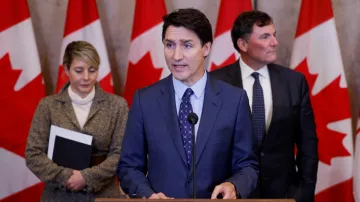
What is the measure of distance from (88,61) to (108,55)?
1362mm

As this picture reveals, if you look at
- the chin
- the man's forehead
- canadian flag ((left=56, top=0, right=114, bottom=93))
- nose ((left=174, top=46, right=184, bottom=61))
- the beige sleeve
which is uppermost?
canadian flag ((left=56, top=0, right=114, bottom=93))

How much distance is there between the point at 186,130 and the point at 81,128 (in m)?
1.21

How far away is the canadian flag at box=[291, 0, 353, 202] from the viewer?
13.3ft

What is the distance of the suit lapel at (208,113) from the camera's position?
2.06 metres

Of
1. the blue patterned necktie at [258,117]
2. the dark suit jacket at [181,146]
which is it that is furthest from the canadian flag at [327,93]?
the dark suit jacket at [181,146]

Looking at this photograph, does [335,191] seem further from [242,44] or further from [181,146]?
[181,146]

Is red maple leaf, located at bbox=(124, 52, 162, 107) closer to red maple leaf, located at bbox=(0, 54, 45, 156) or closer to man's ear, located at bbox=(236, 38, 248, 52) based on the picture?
red maple leaf, located at bbox=(0, 54, 45, 156)

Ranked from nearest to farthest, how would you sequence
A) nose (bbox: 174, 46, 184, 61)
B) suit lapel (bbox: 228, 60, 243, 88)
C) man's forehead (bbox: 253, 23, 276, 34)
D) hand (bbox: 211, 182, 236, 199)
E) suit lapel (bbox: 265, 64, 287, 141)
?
hand (bbox: 211, 182, 236, 199) < nose (bbox: 174, 46, 184, 61) < suit lapel (bbox: 265, 64, 287, 141) < suit lapel (bbox: 228, 60, 243, 88) < man's forehead (bbox: 253, 23, 276, 34)

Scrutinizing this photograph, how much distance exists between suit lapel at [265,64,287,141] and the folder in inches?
38.4

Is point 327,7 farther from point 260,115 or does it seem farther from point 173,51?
point 173,51

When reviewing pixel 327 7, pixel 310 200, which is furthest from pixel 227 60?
pixel 310 200

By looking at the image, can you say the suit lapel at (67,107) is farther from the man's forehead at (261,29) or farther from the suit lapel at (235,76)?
the man's forehead at (261,29)

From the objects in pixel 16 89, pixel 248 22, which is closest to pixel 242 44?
pixel 248 22

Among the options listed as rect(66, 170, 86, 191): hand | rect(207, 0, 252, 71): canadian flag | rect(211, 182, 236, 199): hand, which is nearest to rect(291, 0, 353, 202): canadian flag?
rect(207, 0, 252, 71): canadian flag
